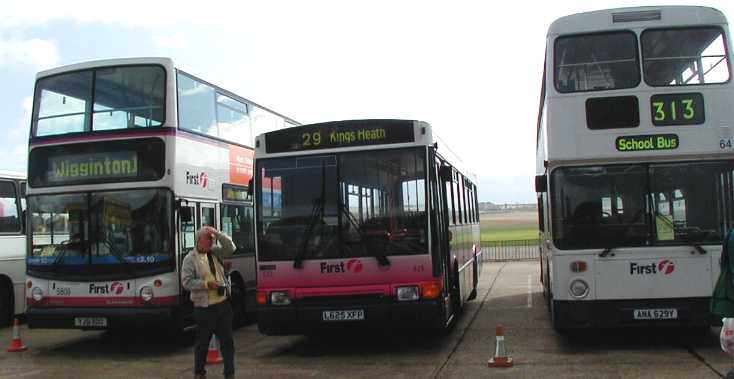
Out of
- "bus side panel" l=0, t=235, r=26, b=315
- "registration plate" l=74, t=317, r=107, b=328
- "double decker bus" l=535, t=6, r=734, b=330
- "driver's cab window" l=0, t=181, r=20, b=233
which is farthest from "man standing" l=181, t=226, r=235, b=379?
"driver's cab window" l=0, t=181, r=20, b=233

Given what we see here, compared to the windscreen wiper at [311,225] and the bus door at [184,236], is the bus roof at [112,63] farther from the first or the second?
the windscreen wiper at [311,225]

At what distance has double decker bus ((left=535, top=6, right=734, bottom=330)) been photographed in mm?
9469

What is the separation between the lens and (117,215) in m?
11.3

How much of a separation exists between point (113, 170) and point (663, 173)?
7.71 m

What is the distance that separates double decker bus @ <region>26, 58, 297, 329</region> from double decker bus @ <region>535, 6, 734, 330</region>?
547 cm

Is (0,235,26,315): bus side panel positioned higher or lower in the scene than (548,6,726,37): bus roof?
lower

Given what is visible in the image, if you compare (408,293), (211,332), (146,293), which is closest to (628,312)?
(408,293)

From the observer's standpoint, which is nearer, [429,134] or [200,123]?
[429,134]

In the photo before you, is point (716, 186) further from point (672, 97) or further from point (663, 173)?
point (672, 97)

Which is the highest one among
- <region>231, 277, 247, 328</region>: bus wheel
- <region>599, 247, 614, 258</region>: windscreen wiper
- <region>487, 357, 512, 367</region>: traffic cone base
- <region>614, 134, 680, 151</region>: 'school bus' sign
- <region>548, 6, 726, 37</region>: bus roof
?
<region>548, 6, 726, 37</region>: bus roof

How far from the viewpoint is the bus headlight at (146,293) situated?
11.0 meters

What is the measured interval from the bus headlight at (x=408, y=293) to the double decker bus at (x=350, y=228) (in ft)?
0.04

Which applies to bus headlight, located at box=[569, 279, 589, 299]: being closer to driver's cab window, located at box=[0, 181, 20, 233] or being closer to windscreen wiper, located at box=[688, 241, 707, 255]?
windscreen wiper, located at box=[688, 241, 707, 255]

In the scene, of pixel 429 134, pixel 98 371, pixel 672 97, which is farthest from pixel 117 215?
pixel 672 97
